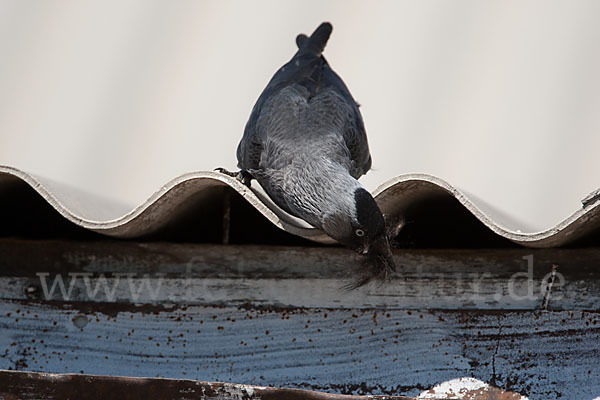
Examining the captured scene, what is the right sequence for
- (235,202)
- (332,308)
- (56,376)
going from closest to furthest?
(56,376), (332,308), (235,202)

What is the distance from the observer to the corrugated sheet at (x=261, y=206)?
89.0 inches

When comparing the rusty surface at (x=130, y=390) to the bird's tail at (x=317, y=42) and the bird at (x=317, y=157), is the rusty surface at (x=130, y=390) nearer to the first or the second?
the bird at (x=317, y=157)

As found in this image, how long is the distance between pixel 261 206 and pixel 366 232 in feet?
1.09

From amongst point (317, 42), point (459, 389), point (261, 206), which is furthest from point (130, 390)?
point (317, 42)

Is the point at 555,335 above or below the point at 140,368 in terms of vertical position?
above

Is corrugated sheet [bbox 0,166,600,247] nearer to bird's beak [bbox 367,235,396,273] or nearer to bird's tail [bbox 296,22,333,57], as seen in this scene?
bird's beak [bbox 367,235,396,273]

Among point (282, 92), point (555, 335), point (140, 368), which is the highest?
point (282, 92)

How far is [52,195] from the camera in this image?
242 centimetres

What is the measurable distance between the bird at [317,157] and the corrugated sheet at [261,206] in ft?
0.33

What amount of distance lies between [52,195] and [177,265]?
1.67ft

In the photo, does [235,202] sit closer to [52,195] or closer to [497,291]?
[52,195]

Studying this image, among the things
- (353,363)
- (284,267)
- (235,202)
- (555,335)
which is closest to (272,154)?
(235,202)

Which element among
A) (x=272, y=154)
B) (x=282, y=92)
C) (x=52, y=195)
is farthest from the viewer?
(x=282, y=92)

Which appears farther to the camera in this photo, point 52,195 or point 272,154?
point 272,154
